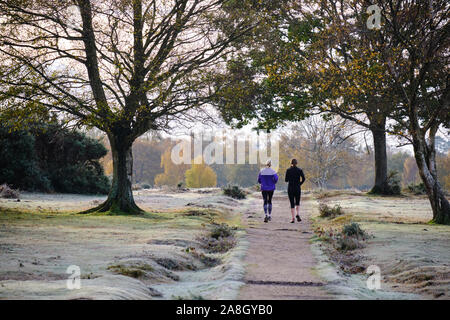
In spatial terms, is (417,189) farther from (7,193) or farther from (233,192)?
(7,193)

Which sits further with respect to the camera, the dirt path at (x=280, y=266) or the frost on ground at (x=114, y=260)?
the dirt path at (x=280, y=266)

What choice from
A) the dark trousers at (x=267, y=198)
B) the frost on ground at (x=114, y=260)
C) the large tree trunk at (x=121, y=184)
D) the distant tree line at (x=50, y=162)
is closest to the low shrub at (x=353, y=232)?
the frost on ground at (x=114, y=260)

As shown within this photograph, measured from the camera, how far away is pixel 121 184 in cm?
2244

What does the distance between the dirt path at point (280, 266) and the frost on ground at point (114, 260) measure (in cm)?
30

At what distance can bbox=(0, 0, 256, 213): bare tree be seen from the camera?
1909 cm

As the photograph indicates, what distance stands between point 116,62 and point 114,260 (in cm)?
1166

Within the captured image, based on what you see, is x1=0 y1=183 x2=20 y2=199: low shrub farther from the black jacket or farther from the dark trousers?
the black jacket

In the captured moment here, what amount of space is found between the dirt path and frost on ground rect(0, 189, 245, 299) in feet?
0.99

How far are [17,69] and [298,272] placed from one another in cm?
1390

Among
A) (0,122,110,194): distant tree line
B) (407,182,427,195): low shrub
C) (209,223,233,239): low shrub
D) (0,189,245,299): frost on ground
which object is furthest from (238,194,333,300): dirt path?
(407,182,427,195): low shrub

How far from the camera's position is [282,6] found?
27.4 meters

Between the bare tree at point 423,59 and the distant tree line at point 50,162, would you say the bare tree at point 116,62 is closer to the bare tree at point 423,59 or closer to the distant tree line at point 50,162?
the bare tree at point 423,59

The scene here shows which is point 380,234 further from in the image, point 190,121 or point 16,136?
point 16,136

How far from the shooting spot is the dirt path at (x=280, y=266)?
7562mm
